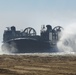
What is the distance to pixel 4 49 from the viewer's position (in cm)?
11912

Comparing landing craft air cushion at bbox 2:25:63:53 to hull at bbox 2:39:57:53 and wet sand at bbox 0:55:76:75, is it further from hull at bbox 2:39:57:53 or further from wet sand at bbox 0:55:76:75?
wet sand at bbox 0:55:76:75

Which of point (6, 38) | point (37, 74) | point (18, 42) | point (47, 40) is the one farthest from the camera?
point (6, 38)

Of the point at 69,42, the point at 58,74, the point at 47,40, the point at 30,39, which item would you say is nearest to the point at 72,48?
the point at 69,42

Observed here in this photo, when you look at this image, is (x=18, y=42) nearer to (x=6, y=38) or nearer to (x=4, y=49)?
(x=4, y=49)

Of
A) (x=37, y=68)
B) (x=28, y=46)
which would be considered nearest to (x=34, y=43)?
(x=28, y=46)

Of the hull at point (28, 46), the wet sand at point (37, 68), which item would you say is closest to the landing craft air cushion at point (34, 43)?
the hull at point (28, 46)

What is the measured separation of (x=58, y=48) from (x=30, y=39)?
12.3 metres

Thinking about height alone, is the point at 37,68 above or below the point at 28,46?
above

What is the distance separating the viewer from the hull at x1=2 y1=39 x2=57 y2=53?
115 metres

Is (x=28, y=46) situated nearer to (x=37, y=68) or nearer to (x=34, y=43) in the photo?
(x=34, y=43)

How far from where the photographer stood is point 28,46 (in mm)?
115312

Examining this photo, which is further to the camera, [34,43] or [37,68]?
[34,43]

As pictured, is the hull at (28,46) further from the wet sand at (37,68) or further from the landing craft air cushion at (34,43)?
the wet sand at (37,68)

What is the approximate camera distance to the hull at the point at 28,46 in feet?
376
